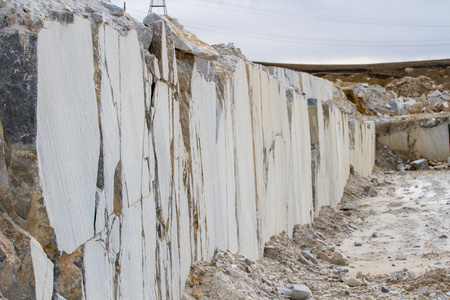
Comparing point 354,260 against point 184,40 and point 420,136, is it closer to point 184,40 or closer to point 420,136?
point 184,40

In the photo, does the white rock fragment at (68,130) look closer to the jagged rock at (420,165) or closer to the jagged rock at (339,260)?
the jagged rock at (339,260)

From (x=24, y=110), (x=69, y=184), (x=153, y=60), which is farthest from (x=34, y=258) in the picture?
(x=153, y=60)

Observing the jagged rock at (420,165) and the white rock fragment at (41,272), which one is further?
the jagged rock at (420,165)

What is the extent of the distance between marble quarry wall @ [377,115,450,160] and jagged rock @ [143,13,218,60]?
15376 millimetres

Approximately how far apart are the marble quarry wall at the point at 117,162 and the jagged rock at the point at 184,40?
0.07m

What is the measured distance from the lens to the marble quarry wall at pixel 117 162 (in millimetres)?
1476

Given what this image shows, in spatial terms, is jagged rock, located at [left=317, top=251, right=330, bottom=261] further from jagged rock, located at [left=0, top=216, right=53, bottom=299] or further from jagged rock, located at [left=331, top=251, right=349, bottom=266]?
jagged rock, located at [left=0, top=216, right=53, bottom=299]

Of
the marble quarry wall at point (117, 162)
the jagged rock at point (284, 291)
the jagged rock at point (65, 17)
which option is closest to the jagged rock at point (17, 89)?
the marble quarry wall at point (117, 162)

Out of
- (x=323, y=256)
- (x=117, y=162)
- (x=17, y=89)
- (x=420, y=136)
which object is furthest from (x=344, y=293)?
(x=420, y=136)

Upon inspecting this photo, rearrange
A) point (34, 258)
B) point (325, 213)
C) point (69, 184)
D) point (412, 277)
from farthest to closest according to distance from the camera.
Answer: point (325, 213)
point (412, 277)
point (69, 184)
point (34, 258)

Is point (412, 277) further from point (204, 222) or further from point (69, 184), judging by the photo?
point (69, 184)

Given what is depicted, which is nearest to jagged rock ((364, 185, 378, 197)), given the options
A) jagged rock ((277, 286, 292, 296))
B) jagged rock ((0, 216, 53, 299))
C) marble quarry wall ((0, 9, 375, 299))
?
marble quarry wall ((0, 9, 375, 299))

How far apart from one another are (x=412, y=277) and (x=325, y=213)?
143 inches

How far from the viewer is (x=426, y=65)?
3456cm
